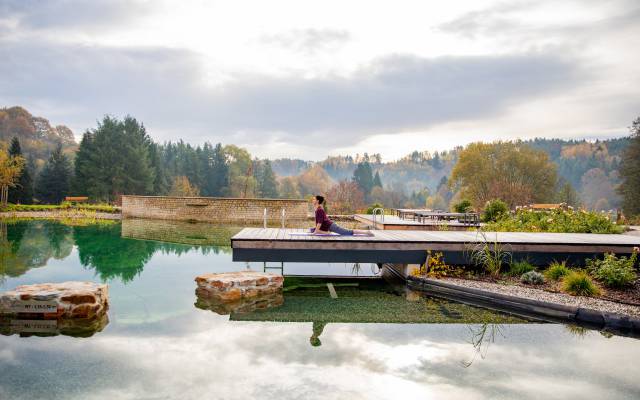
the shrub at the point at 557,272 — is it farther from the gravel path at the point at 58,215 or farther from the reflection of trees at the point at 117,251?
the gravel path at the point at 58,215

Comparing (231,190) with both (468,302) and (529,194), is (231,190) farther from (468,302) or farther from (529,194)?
(468,302)

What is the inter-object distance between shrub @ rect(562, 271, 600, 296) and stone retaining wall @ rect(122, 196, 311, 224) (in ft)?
51.8

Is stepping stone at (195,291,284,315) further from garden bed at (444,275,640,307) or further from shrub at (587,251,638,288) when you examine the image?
shrub at (587,251,638,288)

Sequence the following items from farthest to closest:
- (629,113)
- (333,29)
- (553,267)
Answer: (629,113) < (333,29) < (553,267)

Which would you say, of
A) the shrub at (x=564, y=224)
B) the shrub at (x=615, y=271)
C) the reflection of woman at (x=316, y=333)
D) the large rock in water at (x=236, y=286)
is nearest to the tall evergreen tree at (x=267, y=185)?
the shrub at (x=564, y=224)

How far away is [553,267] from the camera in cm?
758

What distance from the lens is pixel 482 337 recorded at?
5.45 meters

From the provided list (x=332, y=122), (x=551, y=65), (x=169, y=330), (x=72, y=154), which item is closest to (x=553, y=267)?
(x=169, y=330)

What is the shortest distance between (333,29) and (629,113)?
25931 millimetres

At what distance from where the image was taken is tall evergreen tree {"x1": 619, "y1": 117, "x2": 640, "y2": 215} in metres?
29.6

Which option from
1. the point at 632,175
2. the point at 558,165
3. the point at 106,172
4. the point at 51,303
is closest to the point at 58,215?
the point at 106,172

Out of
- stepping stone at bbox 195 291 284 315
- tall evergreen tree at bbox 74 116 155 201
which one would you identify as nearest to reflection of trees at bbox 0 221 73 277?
stepping stone at bbox 195 291 284 315

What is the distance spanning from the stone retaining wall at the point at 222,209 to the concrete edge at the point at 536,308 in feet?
48.0

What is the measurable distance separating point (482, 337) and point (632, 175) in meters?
31.5
